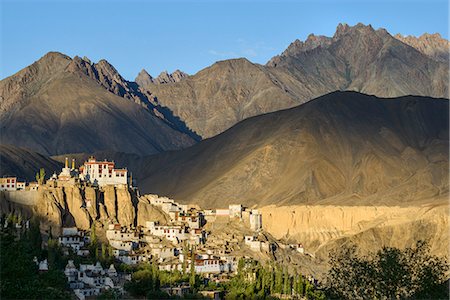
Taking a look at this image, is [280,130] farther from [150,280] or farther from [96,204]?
[150,280]

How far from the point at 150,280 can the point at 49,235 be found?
1802 centimetres

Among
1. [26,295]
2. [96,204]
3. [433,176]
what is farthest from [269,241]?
[26,295]

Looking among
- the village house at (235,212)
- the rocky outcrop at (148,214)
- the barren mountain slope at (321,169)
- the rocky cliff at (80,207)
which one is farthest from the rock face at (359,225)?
the rocky cliff at (80,207)

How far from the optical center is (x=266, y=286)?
86750 mm

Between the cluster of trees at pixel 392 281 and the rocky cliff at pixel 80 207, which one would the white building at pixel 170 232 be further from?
the cluster of trees at pixel 392 281

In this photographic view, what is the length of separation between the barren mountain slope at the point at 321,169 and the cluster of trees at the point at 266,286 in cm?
6410

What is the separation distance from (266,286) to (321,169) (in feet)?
295

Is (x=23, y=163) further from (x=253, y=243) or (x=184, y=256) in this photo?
(x=184, y=256)

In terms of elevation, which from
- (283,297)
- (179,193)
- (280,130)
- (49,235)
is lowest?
(283,297)

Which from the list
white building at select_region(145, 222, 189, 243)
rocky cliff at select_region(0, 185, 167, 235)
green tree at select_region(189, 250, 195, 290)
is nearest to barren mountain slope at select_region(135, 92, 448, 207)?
rocky cliff at select_region(0, 185, 167, 235)

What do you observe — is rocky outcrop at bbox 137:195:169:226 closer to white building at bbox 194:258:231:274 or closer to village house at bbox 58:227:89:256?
village house at bbox 58:227:89:256

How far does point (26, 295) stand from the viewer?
50844mm

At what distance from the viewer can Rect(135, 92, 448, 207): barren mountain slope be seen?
16275 cm

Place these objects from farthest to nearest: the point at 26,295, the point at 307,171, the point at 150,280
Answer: the point at 307,171, the point at 150,280, the point at 26,295
